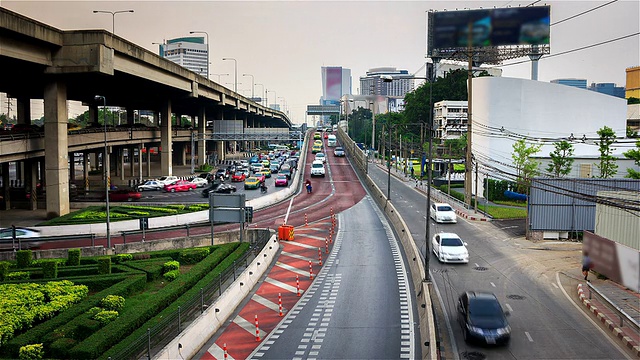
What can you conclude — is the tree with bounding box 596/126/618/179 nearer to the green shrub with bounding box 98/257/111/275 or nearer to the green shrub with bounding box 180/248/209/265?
the green shrub with bounding box 180/248/209/265

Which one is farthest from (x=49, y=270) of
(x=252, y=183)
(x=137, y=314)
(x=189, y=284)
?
(x=252, y=183)

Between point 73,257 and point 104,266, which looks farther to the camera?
point 73,257

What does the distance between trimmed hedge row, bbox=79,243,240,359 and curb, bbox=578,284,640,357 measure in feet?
58.9

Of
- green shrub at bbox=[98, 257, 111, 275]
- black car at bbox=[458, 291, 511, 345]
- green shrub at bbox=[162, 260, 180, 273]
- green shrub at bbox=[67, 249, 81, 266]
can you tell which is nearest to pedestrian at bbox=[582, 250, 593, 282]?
black car at bbox=[458, 291, 511, 345]

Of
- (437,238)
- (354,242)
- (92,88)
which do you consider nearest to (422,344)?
(437,238)

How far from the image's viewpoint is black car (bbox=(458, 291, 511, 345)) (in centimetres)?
2014

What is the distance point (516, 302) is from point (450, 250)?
7.61 metres

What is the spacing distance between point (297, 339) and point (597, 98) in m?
64.7

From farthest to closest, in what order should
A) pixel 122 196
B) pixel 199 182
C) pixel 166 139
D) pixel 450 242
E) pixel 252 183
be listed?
1. pixel 166 139
2. pixel 199 182
3. pixel 252 183
4. pixel 122 196
5. pixel 450 242

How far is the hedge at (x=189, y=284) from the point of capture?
60.5ft

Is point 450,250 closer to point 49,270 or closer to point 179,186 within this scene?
point 49,270

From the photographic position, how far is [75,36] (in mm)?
45938

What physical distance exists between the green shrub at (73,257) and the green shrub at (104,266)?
3.37m

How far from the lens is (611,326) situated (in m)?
22.2
